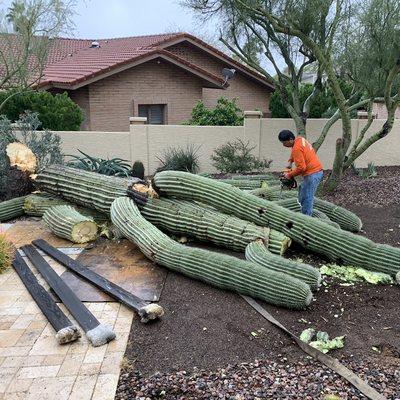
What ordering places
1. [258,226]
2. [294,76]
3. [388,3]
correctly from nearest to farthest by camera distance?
[258,226]
[388,3]
[294,76]

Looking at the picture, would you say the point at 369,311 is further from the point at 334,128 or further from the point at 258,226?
the point at 334,128

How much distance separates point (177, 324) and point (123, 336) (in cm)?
54

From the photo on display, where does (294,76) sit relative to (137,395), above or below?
above

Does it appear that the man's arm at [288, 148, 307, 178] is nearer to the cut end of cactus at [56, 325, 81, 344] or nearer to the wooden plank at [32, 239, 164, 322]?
the wooden plank at [32, 239, 164, 322]

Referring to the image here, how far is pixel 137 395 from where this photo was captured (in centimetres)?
331

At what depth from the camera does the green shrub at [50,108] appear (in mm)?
12555

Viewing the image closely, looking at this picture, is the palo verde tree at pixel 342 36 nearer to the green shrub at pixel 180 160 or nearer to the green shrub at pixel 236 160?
the green shrub at pixel 236 160

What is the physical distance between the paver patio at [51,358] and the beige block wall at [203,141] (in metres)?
7.76

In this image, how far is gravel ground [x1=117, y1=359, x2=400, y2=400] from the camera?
3299 millimetres

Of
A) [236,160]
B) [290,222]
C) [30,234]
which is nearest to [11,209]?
[30,234]

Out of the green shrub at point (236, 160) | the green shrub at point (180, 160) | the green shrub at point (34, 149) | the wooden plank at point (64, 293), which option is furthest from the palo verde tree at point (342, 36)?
the wooden plank at point (64, 293)

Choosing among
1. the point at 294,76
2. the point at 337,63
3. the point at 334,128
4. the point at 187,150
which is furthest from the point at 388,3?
the point at 187,150

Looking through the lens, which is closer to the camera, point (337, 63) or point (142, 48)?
point (337, 63)

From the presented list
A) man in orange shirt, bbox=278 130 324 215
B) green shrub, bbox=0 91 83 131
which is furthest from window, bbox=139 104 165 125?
man in orange shirt, bbox=278 130 324 215
